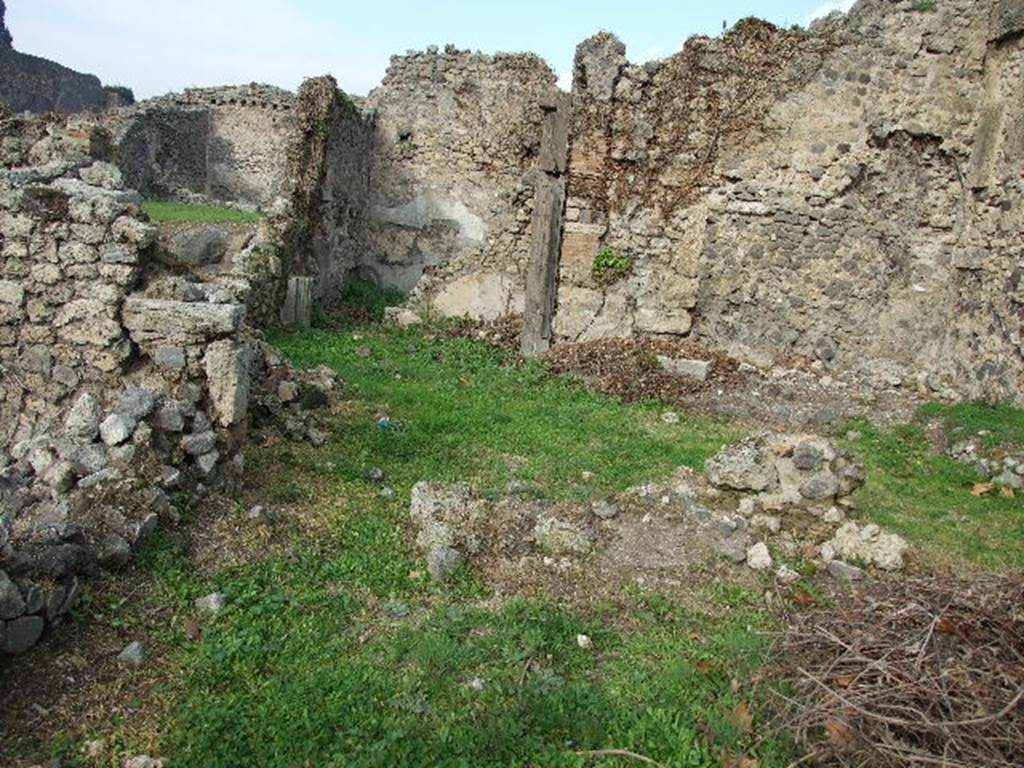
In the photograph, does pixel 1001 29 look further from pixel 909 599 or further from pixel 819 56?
pixel 909 599

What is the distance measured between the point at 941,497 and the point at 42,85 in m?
28.4

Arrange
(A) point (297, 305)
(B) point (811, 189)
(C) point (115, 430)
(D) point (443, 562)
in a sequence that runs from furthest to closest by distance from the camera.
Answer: (A) point (297, 305) < (B) point (811, 189) < (C) point (115, 430) < (D) point (443, 562)

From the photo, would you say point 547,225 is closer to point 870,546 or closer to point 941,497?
point 941,497

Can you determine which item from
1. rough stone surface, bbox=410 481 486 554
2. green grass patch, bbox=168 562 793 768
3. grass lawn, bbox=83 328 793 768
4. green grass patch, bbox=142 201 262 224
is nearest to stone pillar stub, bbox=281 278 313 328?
green grass patch, bbox=142 201 262 224

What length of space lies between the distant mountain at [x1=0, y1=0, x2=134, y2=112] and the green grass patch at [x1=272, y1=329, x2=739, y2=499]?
65.9ft

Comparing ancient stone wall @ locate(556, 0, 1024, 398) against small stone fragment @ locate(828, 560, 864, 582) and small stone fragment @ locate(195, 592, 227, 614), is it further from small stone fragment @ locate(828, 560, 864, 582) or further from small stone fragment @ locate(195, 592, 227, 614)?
small stone fragment @ locate(195, 592, 227, 614)

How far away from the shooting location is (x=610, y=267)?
10812 millimetres

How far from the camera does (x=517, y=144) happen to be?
47.3 ft

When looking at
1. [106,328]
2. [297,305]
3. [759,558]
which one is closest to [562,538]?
[759,558]

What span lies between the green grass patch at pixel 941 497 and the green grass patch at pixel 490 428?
1.39m

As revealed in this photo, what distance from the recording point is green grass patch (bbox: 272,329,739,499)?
646cm

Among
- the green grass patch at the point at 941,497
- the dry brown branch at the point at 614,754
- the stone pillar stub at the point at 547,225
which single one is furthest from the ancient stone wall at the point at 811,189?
the dry brown branch at the point at 614,754

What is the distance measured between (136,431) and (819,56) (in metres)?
8.99

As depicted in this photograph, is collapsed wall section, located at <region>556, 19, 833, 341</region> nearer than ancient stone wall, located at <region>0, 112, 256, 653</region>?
No
